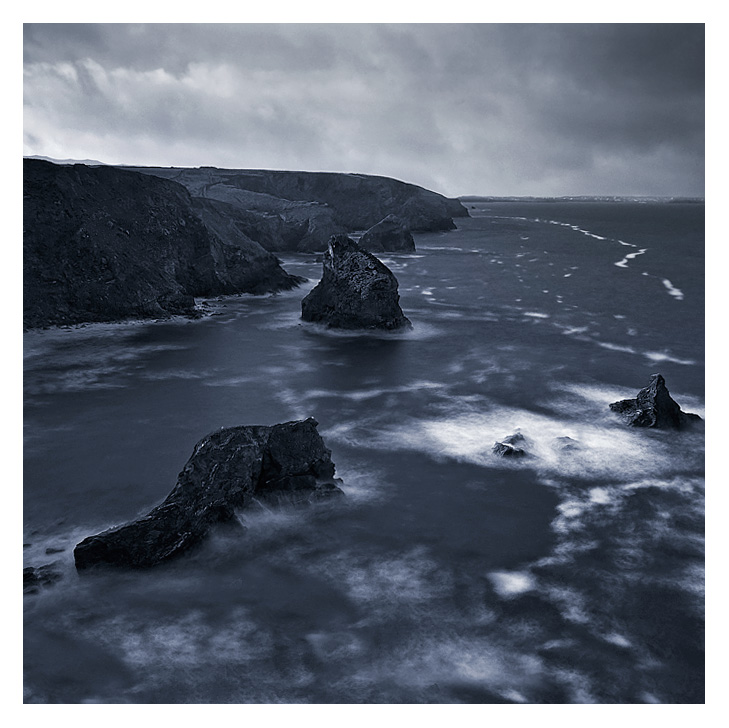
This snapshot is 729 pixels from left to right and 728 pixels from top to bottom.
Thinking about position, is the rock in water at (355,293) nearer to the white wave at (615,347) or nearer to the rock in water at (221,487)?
the white wave at (615,347)

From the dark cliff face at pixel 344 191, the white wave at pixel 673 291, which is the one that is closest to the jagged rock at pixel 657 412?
the white wave at pixel 673 291

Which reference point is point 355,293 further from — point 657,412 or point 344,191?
point 344,191

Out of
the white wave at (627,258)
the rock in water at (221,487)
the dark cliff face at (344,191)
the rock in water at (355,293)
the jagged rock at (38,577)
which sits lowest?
the jagged rock at (38,577)

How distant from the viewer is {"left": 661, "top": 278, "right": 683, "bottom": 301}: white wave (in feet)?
76.0

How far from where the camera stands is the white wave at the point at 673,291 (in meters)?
23.2

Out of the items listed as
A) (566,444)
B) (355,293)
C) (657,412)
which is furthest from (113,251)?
(657,412)

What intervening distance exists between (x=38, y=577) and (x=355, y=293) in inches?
451

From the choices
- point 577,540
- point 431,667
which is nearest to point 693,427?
point 577,540

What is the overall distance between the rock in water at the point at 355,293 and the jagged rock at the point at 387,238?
1918cm

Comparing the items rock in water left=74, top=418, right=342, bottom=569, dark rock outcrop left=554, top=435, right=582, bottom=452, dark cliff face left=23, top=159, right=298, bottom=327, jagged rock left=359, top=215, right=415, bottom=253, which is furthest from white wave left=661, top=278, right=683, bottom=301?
rock in water left=74, top=418, right=342, bottom=569

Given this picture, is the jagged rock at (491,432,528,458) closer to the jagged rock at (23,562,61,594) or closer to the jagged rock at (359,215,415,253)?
the jagged rock at (23,562,61,594)

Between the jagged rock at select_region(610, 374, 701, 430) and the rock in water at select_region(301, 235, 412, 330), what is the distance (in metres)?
7.29

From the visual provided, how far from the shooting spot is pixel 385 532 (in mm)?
7164

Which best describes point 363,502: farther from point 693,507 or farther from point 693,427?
point 693,427
